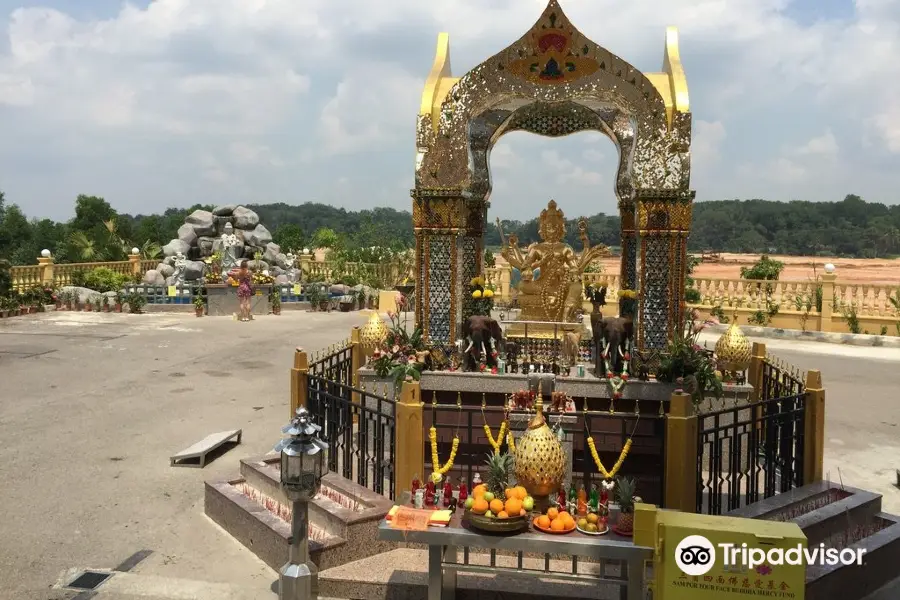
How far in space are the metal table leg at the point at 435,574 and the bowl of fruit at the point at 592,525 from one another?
3.69 ft

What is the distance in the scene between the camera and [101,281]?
2955cm

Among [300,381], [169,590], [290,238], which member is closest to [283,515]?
[169,590]

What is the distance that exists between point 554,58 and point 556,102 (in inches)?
32.1

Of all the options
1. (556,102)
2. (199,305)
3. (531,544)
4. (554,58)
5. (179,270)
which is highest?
(554,58)

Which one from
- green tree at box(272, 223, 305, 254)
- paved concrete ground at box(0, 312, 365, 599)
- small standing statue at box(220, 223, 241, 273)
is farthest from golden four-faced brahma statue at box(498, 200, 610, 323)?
green tree at box(272, 223, 305, 254)

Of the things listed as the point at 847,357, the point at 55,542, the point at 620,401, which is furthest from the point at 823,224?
the point at 55,542

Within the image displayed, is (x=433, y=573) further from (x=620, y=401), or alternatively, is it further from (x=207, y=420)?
(x=207, y=420)

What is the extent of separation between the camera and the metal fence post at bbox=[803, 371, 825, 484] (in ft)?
24.7

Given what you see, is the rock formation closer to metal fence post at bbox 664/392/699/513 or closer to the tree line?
the tree line

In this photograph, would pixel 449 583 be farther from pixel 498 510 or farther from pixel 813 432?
Result: pixel 813 432

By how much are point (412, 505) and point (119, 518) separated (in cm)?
365

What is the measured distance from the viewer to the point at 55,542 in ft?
22.8

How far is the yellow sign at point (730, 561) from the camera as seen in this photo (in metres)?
4.63

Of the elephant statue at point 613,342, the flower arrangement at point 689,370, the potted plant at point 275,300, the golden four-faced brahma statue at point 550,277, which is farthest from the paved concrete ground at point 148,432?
the potted plant at point 275,300
